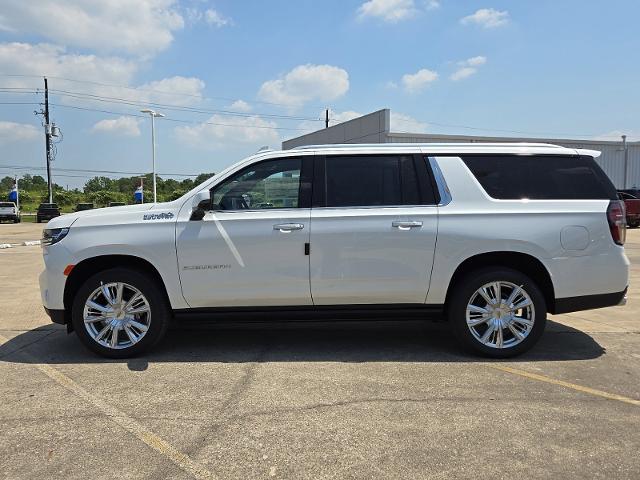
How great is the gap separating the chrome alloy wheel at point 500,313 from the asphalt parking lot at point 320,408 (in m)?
0.24

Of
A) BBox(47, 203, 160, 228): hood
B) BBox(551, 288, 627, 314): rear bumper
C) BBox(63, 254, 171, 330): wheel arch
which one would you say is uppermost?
BBox(47, 203, 160, 228): hood

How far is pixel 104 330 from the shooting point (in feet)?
16.1

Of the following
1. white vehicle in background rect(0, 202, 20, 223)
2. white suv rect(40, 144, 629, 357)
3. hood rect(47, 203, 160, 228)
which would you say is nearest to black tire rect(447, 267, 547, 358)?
white suv rect(40, 144, 629, 357)

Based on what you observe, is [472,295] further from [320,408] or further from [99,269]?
[99,269]

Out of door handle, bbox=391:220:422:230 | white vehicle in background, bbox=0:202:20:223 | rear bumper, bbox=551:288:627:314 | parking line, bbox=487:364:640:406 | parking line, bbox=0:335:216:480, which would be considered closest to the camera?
parking line, bbox=0:335:216:480

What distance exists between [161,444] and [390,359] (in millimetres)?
2337

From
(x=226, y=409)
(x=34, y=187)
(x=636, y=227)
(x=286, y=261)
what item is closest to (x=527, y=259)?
(x=286, y=261)

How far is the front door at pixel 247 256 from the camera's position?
15.7ft

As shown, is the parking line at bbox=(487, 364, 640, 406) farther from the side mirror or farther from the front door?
the side mirror

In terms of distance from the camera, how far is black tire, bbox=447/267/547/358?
4.83 meters

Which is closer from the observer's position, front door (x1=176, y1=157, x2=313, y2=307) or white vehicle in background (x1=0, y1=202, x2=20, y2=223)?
front door (x1=176, y1=157, x2=313, y2=307)

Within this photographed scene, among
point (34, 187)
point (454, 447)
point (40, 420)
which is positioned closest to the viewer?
point (454, 447)

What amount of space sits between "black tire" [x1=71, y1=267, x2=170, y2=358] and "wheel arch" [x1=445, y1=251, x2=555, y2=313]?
2705 mm

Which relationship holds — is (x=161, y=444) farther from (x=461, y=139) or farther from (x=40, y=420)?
(x=461, y=139)
